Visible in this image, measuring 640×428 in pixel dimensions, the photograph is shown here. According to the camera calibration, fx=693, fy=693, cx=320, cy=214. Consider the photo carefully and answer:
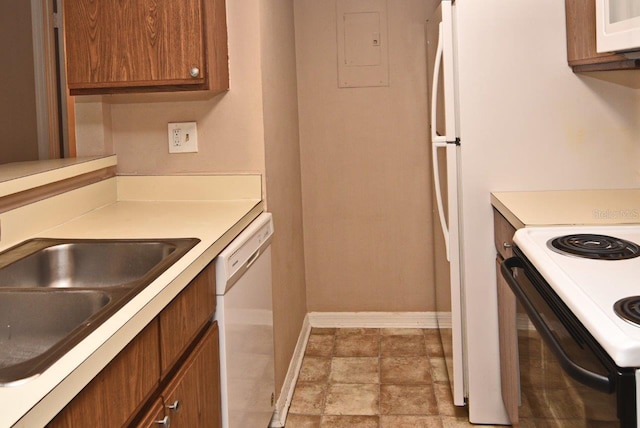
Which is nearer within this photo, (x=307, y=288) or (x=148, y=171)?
(x=148, y=171)

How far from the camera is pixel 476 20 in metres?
2.46

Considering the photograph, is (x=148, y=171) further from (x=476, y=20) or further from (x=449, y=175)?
(x=476, y=20)

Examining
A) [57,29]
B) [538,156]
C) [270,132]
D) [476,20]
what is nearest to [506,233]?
[538,156]

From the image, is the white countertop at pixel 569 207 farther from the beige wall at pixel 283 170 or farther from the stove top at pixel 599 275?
the beige wall at pixel 283 170

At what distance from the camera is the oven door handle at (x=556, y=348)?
3.77 ft

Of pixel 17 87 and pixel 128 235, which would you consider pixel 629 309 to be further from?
pixel 17 87

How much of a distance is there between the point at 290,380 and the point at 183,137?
3.87 feet

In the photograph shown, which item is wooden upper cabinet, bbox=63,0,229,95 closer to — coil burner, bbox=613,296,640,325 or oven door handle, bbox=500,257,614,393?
oven door handle, bbox=500,257,614,393

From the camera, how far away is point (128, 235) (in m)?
1.90

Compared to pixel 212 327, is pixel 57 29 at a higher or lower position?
higher

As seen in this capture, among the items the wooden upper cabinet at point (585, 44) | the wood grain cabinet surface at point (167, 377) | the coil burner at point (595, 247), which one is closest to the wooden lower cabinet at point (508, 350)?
the coil burner at point (595, 247)

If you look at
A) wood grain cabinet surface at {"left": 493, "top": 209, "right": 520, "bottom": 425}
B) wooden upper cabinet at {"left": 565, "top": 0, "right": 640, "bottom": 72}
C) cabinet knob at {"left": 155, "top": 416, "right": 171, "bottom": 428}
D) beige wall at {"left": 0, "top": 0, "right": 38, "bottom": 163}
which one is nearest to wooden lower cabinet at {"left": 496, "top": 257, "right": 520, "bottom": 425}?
wood grain cabinet surface at {"left": 493, "top": 209, "right": 520, "bottom": 425}

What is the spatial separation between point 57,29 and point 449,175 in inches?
59.6

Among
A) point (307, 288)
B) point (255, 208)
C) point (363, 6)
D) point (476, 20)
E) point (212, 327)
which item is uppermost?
point (363, 6)
